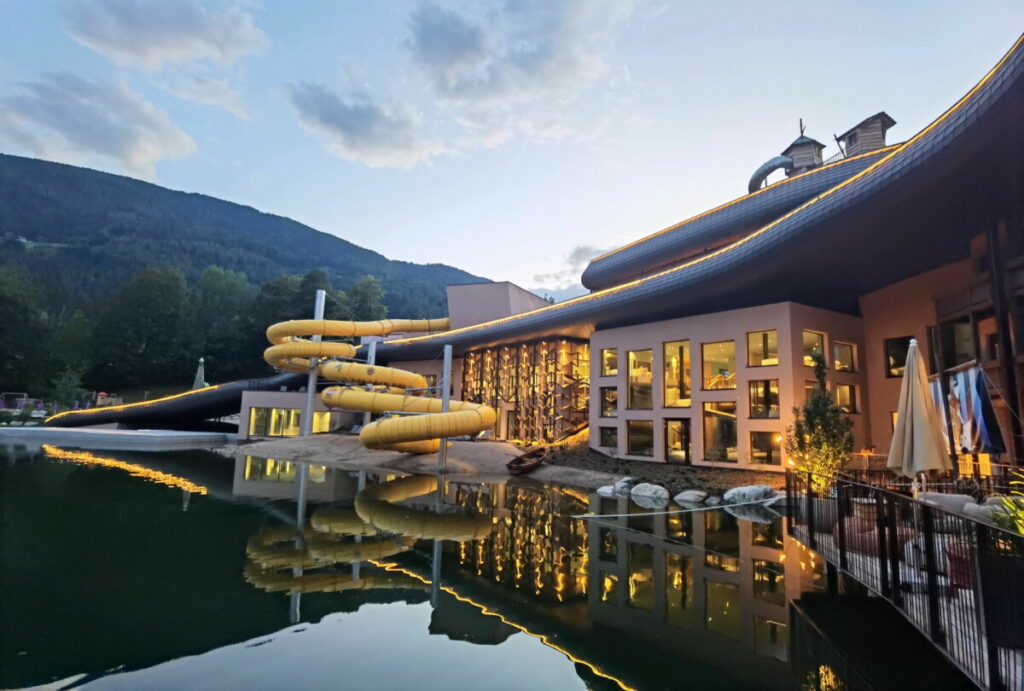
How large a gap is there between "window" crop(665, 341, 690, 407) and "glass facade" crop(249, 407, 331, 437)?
29490 millimetres

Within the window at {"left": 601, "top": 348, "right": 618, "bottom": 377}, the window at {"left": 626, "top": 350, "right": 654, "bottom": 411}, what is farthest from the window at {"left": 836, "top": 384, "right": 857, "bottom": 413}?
the window at {"left": 601, "top": 348, "right": 618, "bottom": 377}

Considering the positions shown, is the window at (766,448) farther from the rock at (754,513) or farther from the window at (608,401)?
the window at (608,401)

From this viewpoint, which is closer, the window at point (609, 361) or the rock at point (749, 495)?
the rock at point (749, 495)

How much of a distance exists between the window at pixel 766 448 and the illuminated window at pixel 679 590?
13.7 m

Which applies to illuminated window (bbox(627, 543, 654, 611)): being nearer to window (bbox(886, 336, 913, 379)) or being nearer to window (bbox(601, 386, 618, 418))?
window (bbox(886, 336, 913, 379))

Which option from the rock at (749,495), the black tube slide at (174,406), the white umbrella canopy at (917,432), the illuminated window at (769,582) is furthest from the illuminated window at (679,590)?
the black tube slide at (174,406)

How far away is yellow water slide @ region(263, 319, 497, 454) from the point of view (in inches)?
905

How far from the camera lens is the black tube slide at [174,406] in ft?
141

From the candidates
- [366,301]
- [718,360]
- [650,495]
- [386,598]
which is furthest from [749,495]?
[366,301]

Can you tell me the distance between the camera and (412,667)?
485 centimetres

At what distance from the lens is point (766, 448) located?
21.1 metres

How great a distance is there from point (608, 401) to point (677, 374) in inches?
176

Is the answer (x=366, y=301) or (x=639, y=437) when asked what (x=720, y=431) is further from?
(x=366, y=301)

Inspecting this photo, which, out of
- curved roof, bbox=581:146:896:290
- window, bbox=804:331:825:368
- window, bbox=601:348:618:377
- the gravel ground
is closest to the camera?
the gravel ground
